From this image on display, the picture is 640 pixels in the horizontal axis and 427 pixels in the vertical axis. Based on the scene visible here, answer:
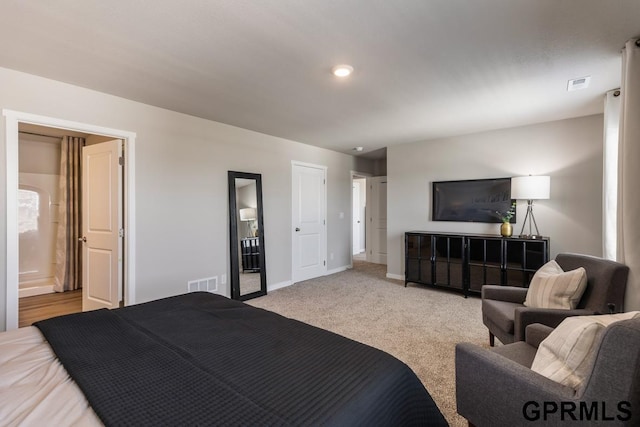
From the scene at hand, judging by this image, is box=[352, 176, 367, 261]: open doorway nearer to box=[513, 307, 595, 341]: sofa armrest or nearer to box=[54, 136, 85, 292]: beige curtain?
box=[54, 136, 85, 292]: beige curtain

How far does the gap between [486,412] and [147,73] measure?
3.20 m

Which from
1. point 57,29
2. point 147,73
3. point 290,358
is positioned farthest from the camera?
point 147,73

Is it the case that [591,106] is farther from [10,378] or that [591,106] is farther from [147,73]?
[10,378]

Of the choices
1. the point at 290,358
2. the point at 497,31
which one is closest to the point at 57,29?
the point at 290,358

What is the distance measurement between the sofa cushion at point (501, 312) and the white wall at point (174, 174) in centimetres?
304

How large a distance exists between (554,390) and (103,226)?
4.00 meters

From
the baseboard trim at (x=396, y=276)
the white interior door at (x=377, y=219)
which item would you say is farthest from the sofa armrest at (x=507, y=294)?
the white interior door at (x=377, y=219)

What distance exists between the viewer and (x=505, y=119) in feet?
13.0

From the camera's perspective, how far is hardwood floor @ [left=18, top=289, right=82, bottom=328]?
11.8ft

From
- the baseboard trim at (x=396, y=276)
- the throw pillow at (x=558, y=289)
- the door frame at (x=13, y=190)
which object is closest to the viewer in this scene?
the throw pillow at (x=558, y=289)

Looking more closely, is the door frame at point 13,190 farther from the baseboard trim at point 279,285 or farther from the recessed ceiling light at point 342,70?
the baseboard trim at point 279,285

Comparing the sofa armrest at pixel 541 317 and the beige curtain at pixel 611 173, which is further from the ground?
the beige curtain at pixel 611 173

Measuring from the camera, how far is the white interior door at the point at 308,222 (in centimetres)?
521

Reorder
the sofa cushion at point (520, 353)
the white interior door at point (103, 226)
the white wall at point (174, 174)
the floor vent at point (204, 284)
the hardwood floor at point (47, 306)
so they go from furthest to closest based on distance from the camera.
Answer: the floor vent at point (204, 284) → the hardwood floor at point (47, 306) → the white interior door at point (103, 226) → the white wall at point (174, 174) → the sofa cushion at point (520, 353)
